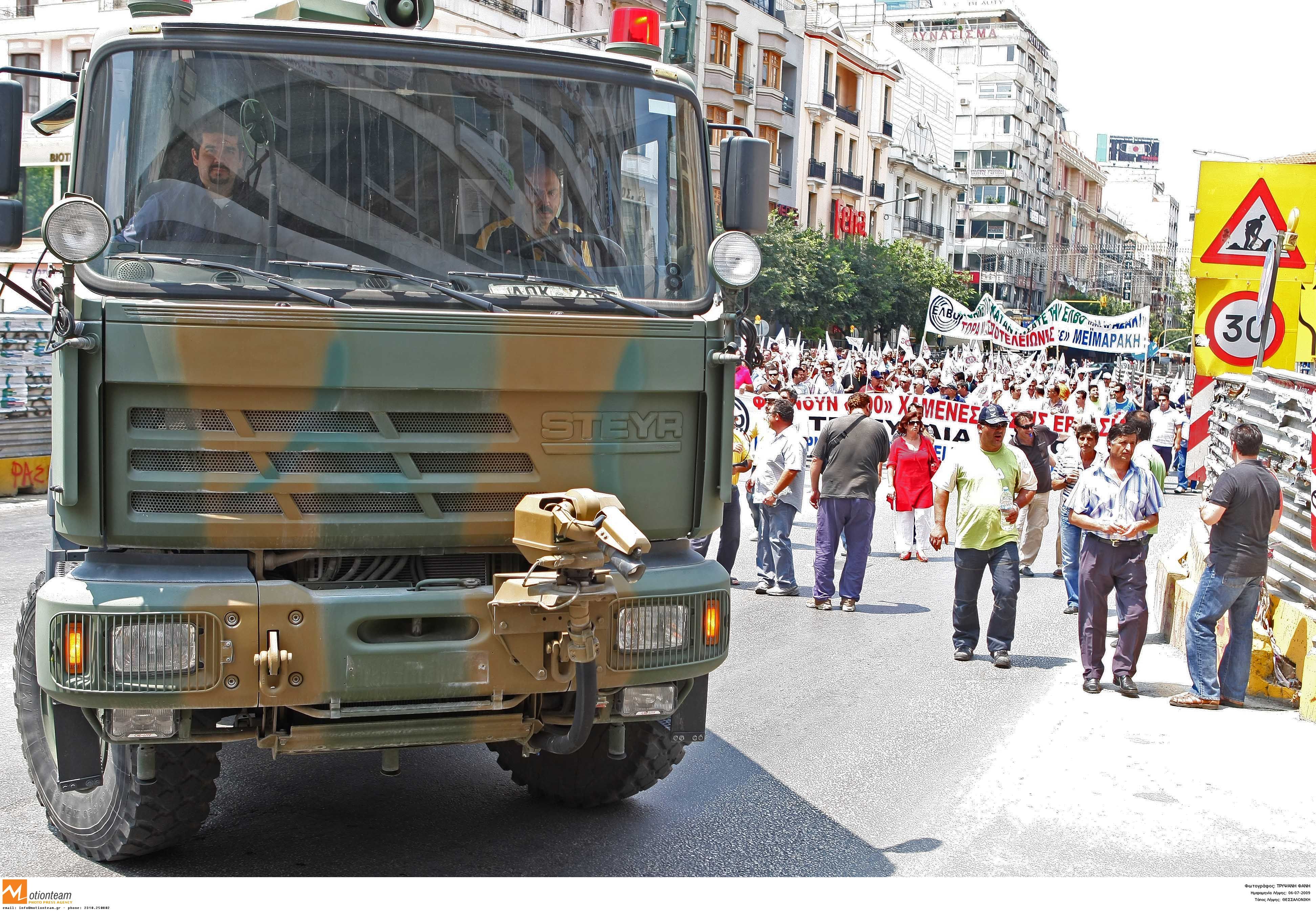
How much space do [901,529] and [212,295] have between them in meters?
11.1

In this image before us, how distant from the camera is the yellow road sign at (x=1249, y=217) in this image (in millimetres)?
10508

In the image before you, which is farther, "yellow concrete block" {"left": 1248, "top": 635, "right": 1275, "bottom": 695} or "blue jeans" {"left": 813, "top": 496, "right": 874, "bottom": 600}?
"blue jeans" {"left": 813, "top": 496, "right": 874, "bottom": 600}

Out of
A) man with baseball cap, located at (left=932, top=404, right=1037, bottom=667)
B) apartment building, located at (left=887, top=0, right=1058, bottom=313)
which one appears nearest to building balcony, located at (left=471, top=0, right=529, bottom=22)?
man with baseball cap, located at (left=932, top=404, right=1037, bottom=667)

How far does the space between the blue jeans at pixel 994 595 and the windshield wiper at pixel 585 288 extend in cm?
517

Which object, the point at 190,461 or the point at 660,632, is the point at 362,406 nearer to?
the point at 190,461

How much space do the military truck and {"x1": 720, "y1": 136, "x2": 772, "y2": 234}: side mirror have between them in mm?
184

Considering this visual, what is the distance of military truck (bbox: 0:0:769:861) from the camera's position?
443 centimetres

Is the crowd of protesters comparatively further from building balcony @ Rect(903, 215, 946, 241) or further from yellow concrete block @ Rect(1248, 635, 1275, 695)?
building balcony @ Rect(903, 215, 946, 241)

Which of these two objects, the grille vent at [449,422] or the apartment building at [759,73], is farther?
the apartment building at [759,73]

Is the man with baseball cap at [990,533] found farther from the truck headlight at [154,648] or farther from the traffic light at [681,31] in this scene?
the truck headlight at [154,648]

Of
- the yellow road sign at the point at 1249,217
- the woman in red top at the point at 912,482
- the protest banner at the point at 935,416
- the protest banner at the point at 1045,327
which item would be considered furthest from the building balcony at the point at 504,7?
the yellow road sign at the point at 1249,217

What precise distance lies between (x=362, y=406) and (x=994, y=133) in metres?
104
